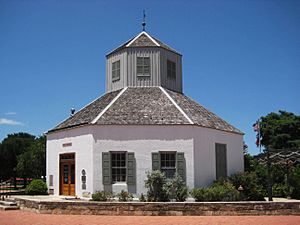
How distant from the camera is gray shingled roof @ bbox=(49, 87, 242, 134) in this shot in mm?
21891

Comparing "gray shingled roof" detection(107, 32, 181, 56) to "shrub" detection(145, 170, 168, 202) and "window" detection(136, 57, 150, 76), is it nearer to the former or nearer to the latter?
"window" detection(136, 57, 150, 76)

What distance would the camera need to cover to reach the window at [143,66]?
85.0 ft

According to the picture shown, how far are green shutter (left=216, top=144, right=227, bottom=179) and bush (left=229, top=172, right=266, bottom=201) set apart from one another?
0.87 metres

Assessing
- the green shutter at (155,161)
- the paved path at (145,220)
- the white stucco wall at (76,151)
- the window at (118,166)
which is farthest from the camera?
the white stucco wall at (76,151)

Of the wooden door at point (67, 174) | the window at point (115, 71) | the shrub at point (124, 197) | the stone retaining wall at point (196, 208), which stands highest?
A: the window at point (115, 71)

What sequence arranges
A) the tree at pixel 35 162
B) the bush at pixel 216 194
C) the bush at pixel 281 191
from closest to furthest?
the bush at pixel 216 194 < the bush at pixel 281 191 < the tree at pixel 35 162

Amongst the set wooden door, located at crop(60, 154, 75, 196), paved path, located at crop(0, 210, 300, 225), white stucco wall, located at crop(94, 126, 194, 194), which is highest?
white stucco wall, located at crop(94, 126, 194, 194)

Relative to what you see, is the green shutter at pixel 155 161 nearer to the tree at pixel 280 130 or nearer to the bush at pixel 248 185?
the bush at pixel 248 185

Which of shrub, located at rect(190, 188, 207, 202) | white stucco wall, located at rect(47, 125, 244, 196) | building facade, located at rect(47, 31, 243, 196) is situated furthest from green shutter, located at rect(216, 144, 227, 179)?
shrub, located at rect(190, 188, 207, 202)

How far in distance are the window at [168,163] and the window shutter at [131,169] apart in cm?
151

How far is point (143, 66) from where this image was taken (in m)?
26.0

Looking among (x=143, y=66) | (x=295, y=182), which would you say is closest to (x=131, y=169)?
(x=143, y=66)

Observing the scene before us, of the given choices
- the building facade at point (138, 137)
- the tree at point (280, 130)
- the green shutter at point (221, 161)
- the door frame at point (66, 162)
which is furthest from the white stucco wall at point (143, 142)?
the tree at point (280, 130)

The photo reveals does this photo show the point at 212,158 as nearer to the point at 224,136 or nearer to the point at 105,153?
the point at 224,136
